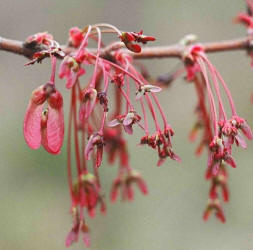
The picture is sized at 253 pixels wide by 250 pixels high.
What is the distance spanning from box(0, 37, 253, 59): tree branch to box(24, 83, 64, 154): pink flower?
0.19 metres

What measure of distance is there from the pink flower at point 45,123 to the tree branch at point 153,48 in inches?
7.6

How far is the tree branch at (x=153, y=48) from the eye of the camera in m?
1.33

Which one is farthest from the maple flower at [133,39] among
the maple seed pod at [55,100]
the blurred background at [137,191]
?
the blurred background at [137,191]

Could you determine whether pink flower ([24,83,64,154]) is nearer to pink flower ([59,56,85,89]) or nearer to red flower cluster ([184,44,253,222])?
pink flower ([59,56,85,89])

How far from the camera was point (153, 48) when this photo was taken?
5.27 ft

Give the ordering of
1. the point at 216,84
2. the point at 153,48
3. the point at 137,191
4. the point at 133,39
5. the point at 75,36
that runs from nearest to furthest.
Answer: the point at 133,39
the point at 216,84
the point at 75,36
the point at 153,48
the point at 137,191

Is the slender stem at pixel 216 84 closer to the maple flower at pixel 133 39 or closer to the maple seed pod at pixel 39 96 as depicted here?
the maple flower at pixel 133 39

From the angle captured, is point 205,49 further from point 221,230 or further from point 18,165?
point 18,165

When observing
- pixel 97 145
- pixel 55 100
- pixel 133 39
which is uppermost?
pixel 133 39

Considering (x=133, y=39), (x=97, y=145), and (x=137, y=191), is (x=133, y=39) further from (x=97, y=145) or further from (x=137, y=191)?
(x=137, y=191)

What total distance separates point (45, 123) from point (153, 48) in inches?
22.4

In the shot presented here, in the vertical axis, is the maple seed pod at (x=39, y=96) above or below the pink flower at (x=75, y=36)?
below

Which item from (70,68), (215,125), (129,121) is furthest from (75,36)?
(215,125)

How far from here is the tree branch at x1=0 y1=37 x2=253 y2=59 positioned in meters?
1.33
